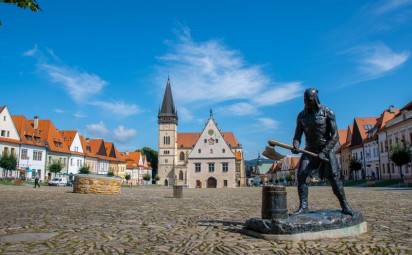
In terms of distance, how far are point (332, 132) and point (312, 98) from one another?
0.77 metres

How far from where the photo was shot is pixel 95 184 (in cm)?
2317

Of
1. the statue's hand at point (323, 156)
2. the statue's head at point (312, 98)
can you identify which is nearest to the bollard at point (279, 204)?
the statue's hand at point (323, 156)

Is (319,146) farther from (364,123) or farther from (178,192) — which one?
(364,123)

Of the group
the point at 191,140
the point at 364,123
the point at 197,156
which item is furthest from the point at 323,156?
the point at 191,140

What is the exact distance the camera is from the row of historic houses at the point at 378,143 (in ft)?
150

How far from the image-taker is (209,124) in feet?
223

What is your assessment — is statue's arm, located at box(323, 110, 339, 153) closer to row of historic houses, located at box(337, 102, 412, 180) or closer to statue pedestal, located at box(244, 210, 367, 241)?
statue pedestal, located at box(244, 210, 367, 241)

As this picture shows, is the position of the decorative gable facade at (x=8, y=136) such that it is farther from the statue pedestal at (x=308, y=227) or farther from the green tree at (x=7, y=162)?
the statue pedestal at (x=308, y=227)

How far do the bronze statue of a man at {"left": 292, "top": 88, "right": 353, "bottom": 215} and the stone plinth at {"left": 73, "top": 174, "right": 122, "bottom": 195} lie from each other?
707 inches

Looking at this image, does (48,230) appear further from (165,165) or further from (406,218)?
(165,165)

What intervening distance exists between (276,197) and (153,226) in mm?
2853

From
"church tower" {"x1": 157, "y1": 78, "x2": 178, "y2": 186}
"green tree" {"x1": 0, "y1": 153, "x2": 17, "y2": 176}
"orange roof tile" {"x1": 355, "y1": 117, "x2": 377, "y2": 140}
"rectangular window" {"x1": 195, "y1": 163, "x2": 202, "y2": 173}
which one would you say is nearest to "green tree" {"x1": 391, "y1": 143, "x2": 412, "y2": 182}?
"orange roof tile" {"x1": 355, "y1": 117, "x2": 377, "y2": 140}

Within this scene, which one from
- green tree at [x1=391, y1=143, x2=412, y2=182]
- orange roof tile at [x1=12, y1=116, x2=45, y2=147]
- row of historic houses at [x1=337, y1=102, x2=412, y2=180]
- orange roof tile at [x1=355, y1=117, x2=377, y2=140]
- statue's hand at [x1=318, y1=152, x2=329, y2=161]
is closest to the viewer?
statue's hand at [x1=318, y1=152, x2=329, y2=161]

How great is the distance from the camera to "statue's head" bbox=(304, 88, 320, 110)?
7.39 meters
